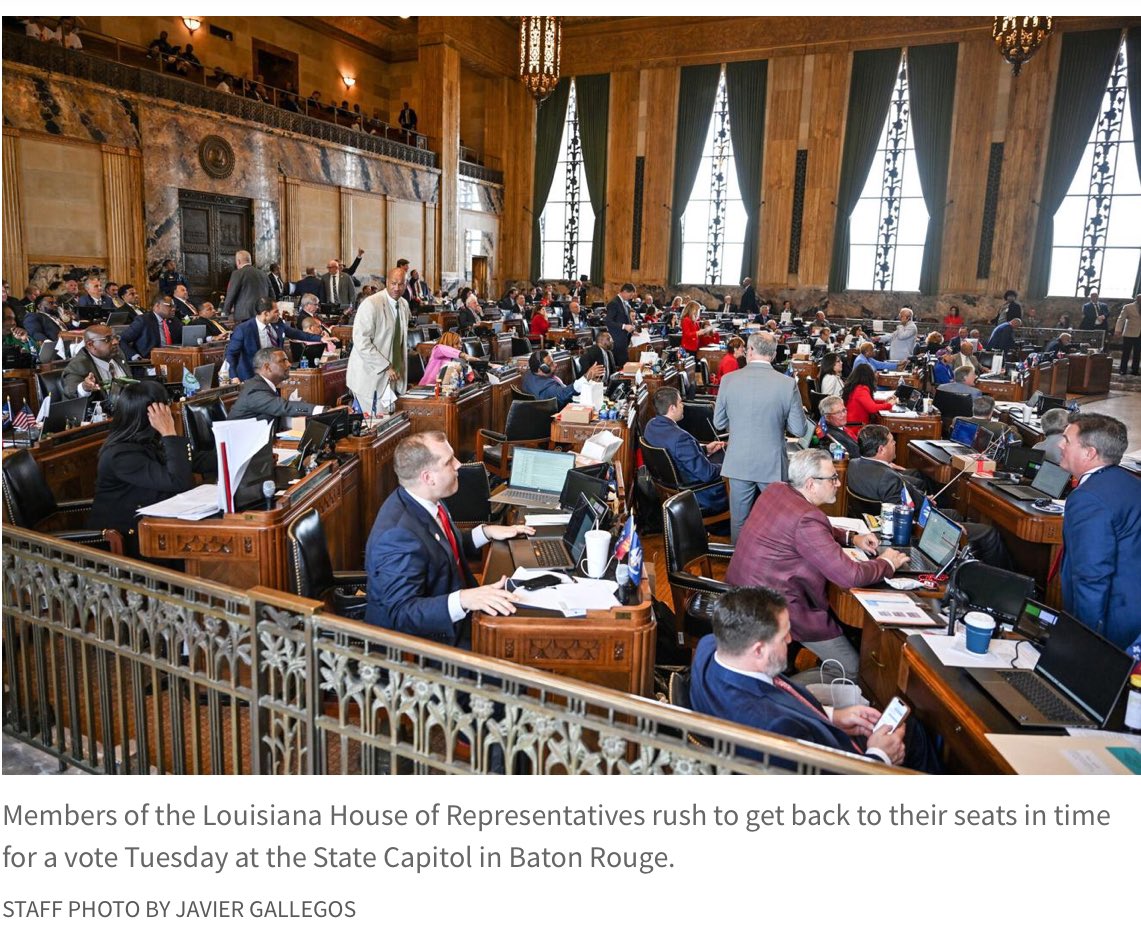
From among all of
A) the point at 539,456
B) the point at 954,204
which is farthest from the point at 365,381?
the point at 954,204

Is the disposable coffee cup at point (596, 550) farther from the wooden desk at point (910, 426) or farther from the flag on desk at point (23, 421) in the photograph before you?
the wooden desk at point (910, 426)

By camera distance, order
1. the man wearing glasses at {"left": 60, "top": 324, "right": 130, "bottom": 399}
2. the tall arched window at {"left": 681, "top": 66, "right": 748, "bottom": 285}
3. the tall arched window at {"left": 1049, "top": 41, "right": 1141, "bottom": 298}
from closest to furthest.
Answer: the man wearing glasses at {"left": 60, "top": 324, "right": 130, "bottom": 399}
the tall arched window at {"left": 1049, "top": 41, "right": 1141, "bottom": 298}
the tall arched window at {"left": 681, "top": 66, "right": 748, "bottom": 285}

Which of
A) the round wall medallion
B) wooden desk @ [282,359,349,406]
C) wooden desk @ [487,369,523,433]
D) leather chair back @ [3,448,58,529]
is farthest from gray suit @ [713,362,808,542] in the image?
the round wall medallion

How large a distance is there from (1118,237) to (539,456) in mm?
17585

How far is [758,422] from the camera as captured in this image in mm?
5188

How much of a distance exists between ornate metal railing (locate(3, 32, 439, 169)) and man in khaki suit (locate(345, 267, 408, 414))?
7.17 m

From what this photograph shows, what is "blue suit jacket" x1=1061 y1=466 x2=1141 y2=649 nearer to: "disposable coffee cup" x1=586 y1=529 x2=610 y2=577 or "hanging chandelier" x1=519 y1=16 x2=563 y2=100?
"disposable coffee cup" x1=586 y1=529 x2=610 y2=577

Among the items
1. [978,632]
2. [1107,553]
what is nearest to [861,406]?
[1107,553]

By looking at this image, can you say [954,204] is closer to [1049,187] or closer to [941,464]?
[1049,187]

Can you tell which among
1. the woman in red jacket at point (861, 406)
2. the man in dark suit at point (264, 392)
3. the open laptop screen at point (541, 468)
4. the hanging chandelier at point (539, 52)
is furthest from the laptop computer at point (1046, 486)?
the hanging chandelier at point (539, 52)

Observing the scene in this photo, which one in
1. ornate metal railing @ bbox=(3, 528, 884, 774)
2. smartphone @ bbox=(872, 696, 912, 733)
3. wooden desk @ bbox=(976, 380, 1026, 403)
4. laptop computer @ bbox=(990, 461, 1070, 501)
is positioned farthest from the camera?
wooden desk @ bbox=(976, 380, 1026, 403)

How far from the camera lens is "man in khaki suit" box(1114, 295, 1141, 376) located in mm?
15156

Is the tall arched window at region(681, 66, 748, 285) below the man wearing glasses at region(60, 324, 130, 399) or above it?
above

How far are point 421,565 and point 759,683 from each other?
119 cm
